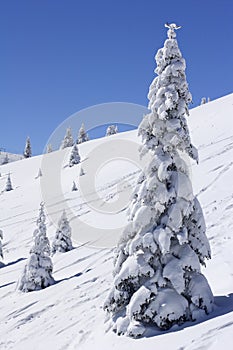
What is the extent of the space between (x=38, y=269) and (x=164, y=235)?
1613 centimetres

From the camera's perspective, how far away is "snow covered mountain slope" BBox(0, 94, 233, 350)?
11252 mm

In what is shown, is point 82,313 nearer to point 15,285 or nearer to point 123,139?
point 15,285

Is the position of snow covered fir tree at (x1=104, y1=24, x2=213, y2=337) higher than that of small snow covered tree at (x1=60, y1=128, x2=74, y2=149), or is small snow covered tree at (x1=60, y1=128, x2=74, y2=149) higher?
small snow covered tree at (x1=60, y1=128, x2=74, y2=149)

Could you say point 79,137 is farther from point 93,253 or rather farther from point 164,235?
point 164,235

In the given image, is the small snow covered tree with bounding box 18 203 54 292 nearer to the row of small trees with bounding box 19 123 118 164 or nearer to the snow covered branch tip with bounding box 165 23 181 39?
the snow covered branch tip with bounding box 165 23 181 39

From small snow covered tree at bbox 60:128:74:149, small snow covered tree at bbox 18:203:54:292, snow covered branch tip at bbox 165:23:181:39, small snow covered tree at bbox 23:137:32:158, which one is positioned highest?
small snow covered tree at bbox 23:137:32:158

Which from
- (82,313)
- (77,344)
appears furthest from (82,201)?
(77,344)

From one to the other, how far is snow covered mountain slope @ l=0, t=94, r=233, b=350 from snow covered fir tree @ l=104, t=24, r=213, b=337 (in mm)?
617

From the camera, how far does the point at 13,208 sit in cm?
6519

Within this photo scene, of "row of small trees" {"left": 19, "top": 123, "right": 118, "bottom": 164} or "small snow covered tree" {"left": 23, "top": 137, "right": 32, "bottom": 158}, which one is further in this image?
"small snow covered tree" {"left": 23, "top": 137, "right": 32, "bottom": 158}

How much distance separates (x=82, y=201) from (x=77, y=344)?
43660mm

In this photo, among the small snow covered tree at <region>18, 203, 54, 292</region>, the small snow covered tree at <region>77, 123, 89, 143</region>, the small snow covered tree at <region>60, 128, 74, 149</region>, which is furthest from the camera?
the small snow covered tree at <region>77, 123, 89, 143</region>

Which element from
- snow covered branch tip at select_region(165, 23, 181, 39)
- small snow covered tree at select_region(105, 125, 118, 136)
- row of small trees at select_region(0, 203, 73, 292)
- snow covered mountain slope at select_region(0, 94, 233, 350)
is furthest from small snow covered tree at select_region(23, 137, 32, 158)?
snow covered branch tip at select_region(165, 23, 181, 39)

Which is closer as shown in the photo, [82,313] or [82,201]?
[82,313]
